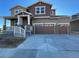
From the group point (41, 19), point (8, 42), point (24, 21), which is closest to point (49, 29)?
point (41, 19)

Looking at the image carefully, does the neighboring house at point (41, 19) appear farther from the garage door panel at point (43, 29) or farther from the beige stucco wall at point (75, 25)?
the beige stucco wall at point (75, 25)

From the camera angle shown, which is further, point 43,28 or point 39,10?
point 39,10

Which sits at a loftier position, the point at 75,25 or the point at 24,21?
the point at 24,21

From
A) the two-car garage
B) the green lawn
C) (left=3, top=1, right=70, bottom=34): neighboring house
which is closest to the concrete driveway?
the green lawn

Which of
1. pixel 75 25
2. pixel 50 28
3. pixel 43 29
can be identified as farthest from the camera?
pixel 75 25

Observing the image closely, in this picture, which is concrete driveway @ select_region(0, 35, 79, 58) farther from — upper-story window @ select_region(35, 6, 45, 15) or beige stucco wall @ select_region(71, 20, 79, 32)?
upper-story window @ select_region(35, 6, 45, 15)

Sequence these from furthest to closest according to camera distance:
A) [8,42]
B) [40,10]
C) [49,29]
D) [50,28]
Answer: [40,10], [50,28], [49,29], [8,42]

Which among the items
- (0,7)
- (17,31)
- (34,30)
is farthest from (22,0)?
(34,30)

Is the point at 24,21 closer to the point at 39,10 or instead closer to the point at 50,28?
the point at 39,10

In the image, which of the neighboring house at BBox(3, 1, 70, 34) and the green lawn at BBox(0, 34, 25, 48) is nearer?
the green lawn at BBox(0, 34, 25, 48)

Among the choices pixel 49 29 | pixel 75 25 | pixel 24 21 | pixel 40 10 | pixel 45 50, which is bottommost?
pixel 45 50

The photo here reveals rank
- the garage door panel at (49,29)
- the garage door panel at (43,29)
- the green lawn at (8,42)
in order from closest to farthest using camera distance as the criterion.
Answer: the green lawn at (8,42)
the garage door panel at (49,29)
the garage door panel at (43,29)

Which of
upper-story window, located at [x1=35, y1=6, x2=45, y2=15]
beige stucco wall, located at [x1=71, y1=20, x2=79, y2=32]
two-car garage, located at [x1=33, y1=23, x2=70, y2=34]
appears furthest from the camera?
upper-story window, located at [x1=35, y1=6, x2=45, y2=15]

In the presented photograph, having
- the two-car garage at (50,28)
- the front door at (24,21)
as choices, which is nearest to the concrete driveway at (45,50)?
the two-car garage at (50,28)
